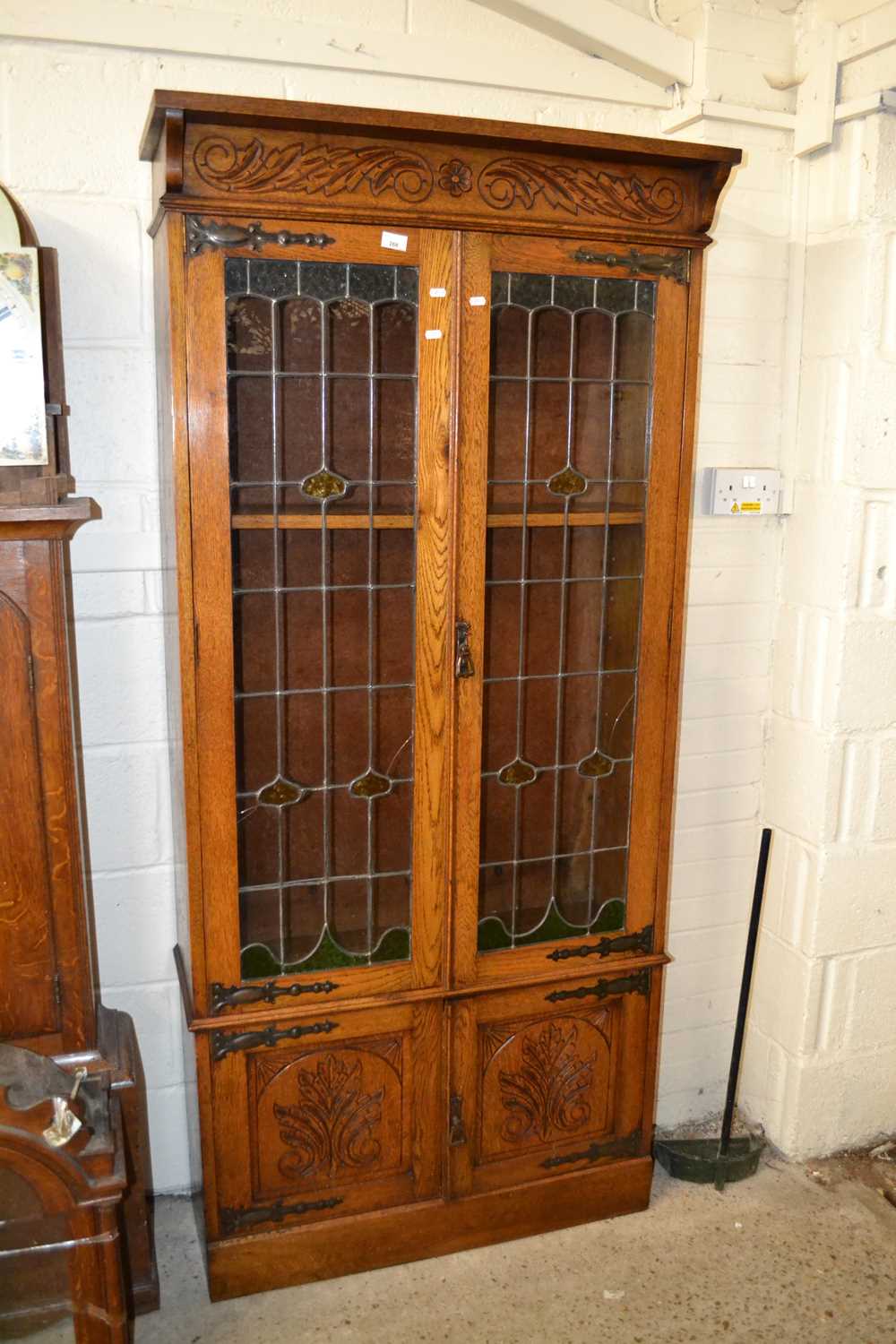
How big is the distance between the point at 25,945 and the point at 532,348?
4.43 feet

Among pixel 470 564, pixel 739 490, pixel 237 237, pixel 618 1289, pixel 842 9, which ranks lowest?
pixel 618 1289

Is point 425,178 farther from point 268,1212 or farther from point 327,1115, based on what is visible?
point 268,1212

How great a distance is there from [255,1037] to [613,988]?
729 millimetres

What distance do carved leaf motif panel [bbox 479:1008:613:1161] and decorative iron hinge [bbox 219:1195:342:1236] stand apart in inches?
13.2

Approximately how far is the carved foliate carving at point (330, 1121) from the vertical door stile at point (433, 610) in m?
0.24

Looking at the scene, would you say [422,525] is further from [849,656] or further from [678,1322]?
[678,1322]

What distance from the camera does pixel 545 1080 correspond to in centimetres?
224

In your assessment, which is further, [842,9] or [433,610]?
[842,9]

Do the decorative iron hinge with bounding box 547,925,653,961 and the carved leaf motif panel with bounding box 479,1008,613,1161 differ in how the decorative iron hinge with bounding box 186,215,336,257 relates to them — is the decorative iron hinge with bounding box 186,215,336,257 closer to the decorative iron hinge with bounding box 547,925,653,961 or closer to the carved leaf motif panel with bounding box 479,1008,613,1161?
the decorative iron hinge with bounding box 547,925,653,961

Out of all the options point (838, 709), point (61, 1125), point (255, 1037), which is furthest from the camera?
point (838, 709)

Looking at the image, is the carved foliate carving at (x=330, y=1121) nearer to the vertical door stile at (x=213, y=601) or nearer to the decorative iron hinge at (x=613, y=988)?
the vertical door stile at (x=213, y=601)

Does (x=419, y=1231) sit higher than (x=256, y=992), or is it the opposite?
(x=256, y=992)

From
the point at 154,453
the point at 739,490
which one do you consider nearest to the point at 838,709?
the point at 739,490

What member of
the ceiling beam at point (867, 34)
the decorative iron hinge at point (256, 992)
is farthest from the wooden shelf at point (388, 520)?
the ceiling beam at point (867, 34)
